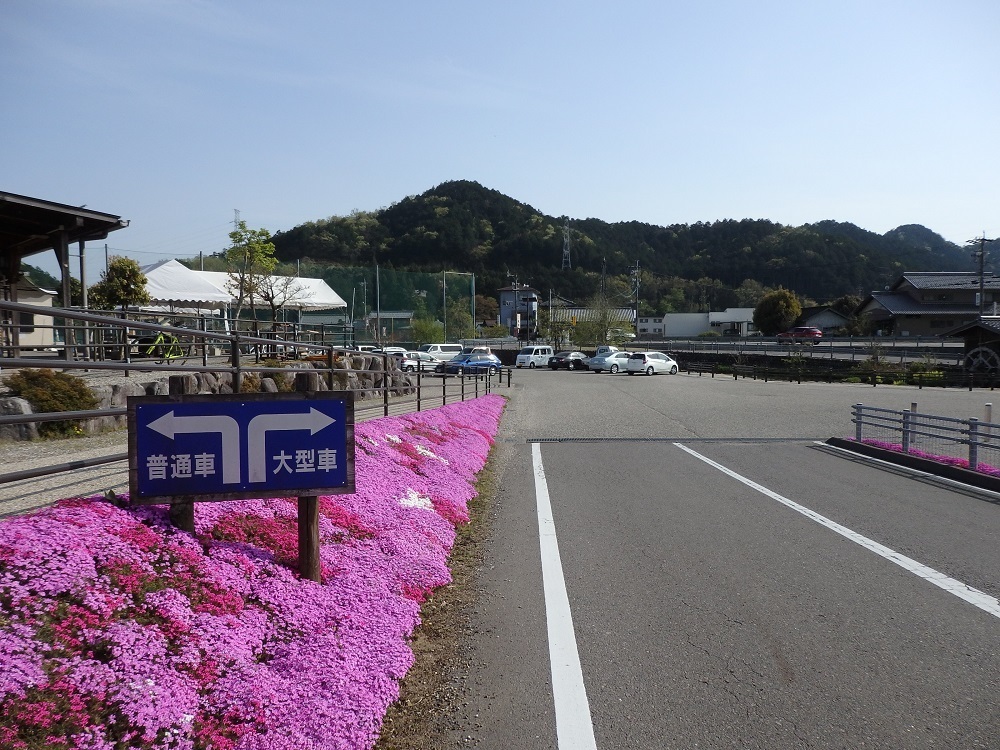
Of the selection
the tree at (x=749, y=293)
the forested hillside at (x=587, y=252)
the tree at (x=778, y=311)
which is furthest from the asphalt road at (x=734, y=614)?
the tree at (x=749, y=293)

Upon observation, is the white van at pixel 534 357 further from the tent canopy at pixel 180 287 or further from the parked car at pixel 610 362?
the tent canopy at pixel 180 287

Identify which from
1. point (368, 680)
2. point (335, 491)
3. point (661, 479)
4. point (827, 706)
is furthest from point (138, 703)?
point (661, 479)

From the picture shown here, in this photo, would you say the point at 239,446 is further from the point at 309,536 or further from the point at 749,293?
the point at 749,293

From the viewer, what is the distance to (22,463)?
7418 mm

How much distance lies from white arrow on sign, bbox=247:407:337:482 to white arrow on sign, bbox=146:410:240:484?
0.25 feet

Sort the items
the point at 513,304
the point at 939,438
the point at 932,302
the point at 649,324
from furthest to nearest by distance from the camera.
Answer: the point at 649,324 < the point at 513,304 < the point at 932,302 < the point at 939,438

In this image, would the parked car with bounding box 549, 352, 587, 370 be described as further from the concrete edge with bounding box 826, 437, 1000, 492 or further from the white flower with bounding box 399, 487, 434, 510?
the white flower with bounding box 399, 487, 434, 510

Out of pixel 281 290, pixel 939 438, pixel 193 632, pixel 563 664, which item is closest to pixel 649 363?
pixel 281 290

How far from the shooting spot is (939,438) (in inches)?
508

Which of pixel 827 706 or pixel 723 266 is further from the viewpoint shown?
pixel 723 266

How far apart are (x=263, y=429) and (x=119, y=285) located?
33515 millimetres

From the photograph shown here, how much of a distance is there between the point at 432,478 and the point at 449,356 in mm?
41621

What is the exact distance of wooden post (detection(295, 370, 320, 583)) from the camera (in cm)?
446

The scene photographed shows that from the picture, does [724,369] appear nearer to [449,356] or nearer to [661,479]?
[449,356]
